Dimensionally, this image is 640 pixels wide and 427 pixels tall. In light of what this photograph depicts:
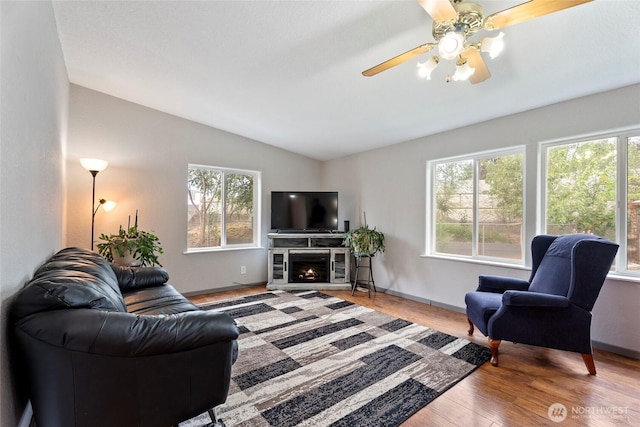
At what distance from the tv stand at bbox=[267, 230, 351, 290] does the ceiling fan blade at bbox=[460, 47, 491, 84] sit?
301cm

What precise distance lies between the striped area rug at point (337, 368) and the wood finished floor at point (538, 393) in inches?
4.1

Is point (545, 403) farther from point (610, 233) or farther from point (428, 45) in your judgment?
point (428, 45)

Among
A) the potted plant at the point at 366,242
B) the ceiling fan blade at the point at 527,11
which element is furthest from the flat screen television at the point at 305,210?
the ceiling fan blade at the point at 527,11

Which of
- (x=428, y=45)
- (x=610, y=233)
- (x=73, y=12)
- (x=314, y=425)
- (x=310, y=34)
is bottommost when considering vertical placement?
(x=314, y=425)

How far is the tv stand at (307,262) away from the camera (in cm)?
452

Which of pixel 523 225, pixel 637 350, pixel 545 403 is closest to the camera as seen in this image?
pixel 545 403

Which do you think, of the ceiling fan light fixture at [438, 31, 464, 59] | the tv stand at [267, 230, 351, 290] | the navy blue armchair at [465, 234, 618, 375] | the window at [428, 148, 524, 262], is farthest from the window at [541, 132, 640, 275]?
the tv stand at [267, 230, 351, 290]

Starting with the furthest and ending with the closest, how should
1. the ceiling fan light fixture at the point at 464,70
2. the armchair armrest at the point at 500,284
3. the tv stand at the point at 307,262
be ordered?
the tv stand at the point at 307,262 → the armchair armrest at the point at 500,284 → the ceiling fan light fixture at the point at 464,70

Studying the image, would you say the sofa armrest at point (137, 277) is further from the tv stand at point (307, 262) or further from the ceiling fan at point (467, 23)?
the ceiling fan at point (467, 23)

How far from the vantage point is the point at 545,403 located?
178cm

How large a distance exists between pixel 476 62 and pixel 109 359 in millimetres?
2507

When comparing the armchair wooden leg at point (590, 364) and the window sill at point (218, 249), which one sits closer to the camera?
the armchair wooden leg at point (590, 364)

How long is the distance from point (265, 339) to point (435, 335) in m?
1.65

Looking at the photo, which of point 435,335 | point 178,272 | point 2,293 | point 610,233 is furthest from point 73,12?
point 610,233
